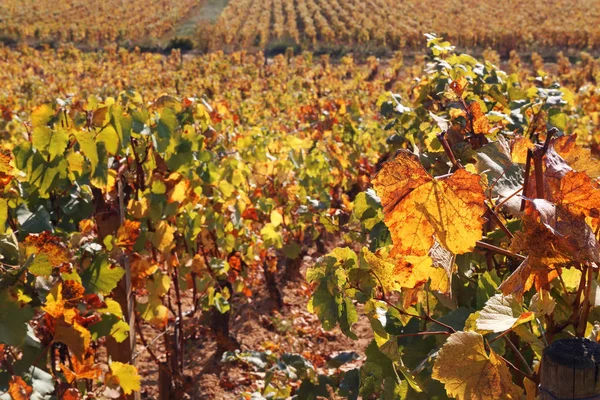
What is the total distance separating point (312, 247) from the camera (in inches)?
271

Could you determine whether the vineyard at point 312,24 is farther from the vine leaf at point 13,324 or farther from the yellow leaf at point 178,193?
the vine leaf at point 13,324

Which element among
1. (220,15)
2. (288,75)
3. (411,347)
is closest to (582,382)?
(411,347)

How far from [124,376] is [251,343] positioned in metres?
2.74

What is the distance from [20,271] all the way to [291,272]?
174 inches

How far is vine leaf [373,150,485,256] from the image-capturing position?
86cm

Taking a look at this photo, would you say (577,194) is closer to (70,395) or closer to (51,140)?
(70,395)

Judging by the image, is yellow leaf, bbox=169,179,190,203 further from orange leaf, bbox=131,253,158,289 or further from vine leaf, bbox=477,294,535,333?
vine leaf, bbox=477,294,535,333

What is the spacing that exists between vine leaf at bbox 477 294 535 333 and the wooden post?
75 millimetres

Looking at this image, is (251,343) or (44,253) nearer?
(44,253)

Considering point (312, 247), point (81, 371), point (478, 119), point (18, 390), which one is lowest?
point (312, 247)

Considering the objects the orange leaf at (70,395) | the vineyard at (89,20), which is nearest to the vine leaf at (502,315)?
the orange leaf at (70,395)

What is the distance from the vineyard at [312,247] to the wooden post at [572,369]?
0.05 feet

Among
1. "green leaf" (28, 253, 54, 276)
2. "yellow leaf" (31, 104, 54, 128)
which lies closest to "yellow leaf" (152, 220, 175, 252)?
"yellow leaf" (31, 104, 54, 128)

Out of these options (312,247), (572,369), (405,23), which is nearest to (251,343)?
(312,247)
